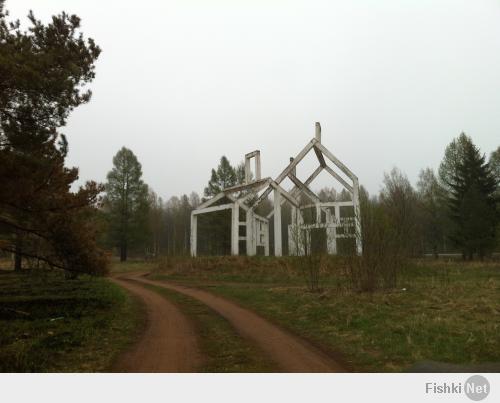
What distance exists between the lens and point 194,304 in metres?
14.8

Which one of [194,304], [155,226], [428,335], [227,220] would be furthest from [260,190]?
[155,226]

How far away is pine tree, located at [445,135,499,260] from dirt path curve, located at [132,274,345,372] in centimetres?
3084

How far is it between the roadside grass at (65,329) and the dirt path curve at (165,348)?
0.36m

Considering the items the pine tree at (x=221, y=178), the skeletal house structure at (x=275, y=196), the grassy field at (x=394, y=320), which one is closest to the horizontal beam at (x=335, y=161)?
the skeletal house structure at (x=275, y=196)

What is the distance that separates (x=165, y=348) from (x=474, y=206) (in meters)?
35.9

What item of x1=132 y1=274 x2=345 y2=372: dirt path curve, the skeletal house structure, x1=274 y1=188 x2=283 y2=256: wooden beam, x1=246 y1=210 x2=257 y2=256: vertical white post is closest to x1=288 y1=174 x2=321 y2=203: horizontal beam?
the skeletal house structure

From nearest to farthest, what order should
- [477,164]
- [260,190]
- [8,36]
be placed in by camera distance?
[8,36]
[260,190]
[477,164]

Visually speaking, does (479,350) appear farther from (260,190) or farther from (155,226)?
(155,226)

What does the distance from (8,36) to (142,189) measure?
3834 cm

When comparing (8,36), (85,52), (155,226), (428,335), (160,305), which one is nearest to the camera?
(428,335)

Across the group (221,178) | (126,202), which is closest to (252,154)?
(221,178)

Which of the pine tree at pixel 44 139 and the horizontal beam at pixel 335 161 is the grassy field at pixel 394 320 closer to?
the pine tree at pixel 44 139

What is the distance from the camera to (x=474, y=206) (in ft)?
121

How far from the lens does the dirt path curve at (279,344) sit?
713cm
